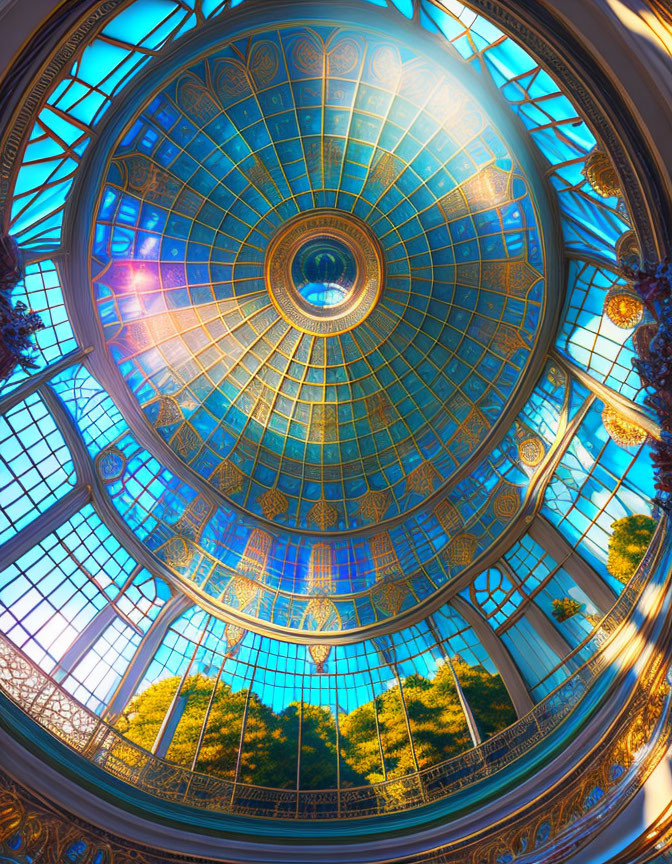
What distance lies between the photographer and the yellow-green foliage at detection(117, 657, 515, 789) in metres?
20.9

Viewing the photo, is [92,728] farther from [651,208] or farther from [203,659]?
[651,208]

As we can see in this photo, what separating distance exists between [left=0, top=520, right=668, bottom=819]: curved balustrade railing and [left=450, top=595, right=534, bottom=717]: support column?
4.28 feet

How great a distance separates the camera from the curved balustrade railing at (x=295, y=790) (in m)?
16.8

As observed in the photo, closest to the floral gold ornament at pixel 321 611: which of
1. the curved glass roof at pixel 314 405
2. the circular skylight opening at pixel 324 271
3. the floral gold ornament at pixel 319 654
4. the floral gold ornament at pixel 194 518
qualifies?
the curved glass roof at pixel 314 405

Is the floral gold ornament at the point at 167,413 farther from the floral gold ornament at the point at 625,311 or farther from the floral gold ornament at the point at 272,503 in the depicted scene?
the floral gold ornament at the point at 625,311

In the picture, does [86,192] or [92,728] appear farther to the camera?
[86,192]

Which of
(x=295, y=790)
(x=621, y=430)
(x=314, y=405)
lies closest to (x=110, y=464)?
(x=314, y=405)

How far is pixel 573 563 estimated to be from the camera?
69.0ft

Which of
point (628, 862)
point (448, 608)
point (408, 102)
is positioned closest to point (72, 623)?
point (448, 608)

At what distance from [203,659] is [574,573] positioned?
1587 cm

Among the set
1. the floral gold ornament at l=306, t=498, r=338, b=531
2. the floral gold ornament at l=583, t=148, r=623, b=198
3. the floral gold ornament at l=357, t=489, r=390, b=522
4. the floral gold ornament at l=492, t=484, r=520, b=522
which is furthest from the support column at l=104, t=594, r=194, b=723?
the floral gold ornament at l=583, t=148, r=623, b=198

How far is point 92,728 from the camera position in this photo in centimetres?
1817

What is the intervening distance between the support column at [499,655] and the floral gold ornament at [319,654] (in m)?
6.23

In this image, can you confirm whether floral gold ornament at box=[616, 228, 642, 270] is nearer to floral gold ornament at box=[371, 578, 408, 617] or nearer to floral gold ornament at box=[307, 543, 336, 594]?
floral gold ornament at box=[371, 578, 408, 617]
